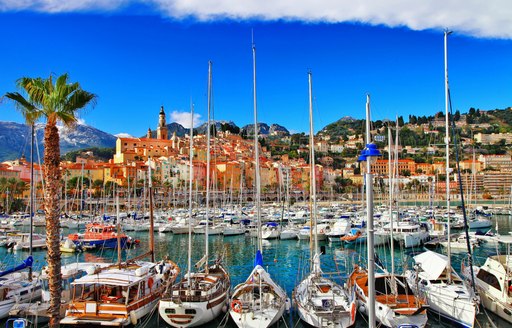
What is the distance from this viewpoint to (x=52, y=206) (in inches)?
402

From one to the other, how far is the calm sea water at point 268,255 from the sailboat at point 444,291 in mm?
3222

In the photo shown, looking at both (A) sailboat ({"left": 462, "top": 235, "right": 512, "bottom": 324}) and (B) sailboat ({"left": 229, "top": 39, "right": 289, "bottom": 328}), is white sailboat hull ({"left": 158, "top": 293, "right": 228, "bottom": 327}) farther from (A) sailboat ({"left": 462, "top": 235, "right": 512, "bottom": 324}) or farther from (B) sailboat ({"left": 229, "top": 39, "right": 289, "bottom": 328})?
(A) sailboat ({"left": 462, "top": 235, "right": 512, "bottom": 324})

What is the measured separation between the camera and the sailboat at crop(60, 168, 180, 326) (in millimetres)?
13414

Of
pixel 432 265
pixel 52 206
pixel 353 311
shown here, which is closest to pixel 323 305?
pixel 353 311

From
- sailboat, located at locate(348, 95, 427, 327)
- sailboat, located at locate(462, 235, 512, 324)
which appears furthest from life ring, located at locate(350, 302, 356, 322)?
sailboat, located at locate(462, 235, 512, 324)

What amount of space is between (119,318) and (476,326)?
11584 millimetres

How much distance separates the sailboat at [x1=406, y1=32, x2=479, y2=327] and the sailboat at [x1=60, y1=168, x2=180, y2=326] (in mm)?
9084

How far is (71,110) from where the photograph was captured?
35.2ft

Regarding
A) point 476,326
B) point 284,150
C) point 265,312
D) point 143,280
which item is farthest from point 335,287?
point 284,150

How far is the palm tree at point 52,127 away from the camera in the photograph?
33.7 ft

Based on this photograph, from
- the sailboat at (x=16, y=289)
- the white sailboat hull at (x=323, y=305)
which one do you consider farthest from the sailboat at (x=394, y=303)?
the sailboat at (x=16, y=289)

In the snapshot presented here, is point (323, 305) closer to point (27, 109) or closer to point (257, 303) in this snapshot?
point (257, 303)

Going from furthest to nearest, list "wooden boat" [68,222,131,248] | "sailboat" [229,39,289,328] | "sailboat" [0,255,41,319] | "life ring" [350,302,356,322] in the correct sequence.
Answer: "wooden boat" [68,222,131,248]
"sailboat" [0,255,41,319]
"sailboat" [229,39,289,328]
"life ring" [350,302,356,322]

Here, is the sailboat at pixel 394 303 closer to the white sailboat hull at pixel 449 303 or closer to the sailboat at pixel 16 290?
the white sailboat hull at pixel 449 303
